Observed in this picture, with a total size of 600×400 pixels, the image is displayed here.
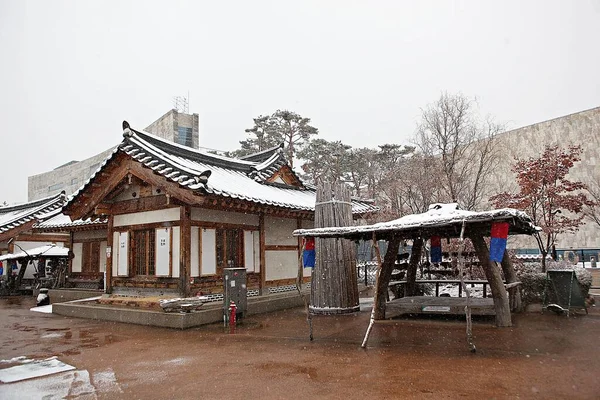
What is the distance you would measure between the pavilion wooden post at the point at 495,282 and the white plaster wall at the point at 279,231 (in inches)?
299

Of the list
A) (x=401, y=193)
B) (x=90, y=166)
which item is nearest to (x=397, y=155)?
(x=401, y=193)

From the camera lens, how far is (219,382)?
19.3ft

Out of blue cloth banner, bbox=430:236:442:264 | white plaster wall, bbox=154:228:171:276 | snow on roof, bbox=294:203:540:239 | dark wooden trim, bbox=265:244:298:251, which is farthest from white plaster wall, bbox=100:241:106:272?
blue cloth banner, bbox=430:236:442:264

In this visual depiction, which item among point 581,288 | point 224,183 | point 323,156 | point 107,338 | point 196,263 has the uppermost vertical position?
point 323,156

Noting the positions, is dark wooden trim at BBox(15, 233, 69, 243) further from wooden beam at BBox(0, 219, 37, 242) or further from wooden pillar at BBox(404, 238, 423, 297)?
wooden pillar at BBox(404, 238, 423, 297)

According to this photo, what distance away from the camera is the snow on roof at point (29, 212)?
22766 millimetres

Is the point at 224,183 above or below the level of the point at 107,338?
above

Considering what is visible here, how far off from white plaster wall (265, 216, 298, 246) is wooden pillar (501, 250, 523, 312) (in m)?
Result: 7.45

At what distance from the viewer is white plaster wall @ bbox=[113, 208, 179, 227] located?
40.3ft

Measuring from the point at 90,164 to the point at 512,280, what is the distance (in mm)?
46236

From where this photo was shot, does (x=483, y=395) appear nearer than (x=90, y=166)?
Yes

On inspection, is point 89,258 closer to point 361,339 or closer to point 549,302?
point 361,339

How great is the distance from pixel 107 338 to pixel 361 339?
18.7 feet

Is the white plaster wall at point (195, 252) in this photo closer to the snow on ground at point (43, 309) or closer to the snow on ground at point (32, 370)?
the snow on ground at point (32, 370)
